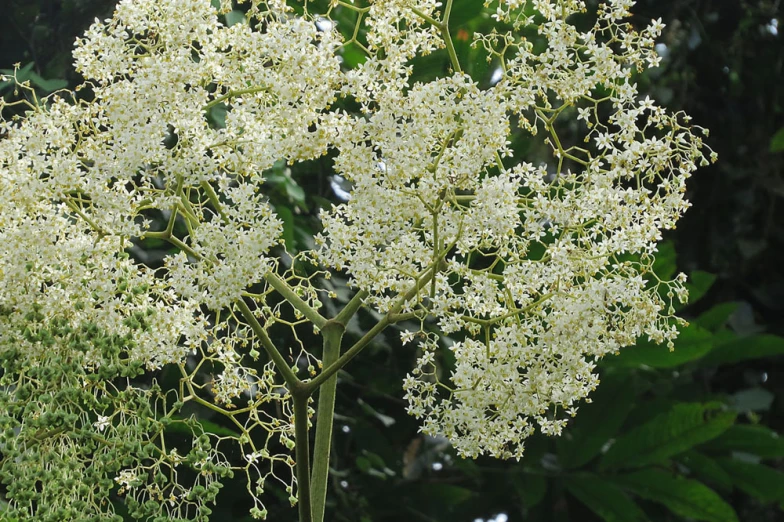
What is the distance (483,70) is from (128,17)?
2.14ft

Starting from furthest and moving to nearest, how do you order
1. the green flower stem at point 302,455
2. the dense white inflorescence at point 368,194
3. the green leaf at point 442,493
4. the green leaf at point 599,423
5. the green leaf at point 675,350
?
the green leaf at point 442,493
the green leaf at point 599,423
the green leaf at point 675,350
the green flower stem at point 302,455
the dense white inflorescence at point 368,194

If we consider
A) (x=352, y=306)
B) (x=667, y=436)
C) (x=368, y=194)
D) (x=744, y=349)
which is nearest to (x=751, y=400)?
(x=744, y=349)

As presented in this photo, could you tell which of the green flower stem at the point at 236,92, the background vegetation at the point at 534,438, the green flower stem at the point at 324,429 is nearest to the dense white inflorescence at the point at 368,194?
the green flower stem at the point at 236,92

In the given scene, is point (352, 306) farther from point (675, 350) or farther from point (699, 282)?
point (699, 282)

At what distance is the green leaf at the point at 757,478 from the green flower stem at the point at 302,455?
1387 millimetres

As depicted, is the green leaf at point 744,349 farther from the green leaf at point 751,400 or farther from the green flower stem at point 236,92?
the green flower stem at point 236,92

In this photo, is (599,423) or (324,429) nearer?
(324,429)

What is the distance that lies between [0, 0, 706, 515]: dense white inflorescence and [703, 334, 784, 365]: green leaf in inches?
56.2

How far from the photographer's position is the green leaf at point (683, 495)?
6.31 feet

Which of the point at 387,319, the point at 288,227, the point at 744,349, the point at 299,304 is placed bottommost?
the point at 288,227

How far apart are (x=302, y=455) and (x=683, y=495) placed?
1128mm

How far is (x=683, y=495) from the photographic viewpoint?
6.32 feet

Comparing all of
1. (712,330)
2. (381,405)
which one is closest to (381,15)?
(381,405)

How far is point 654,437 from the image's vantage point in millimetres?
1970
